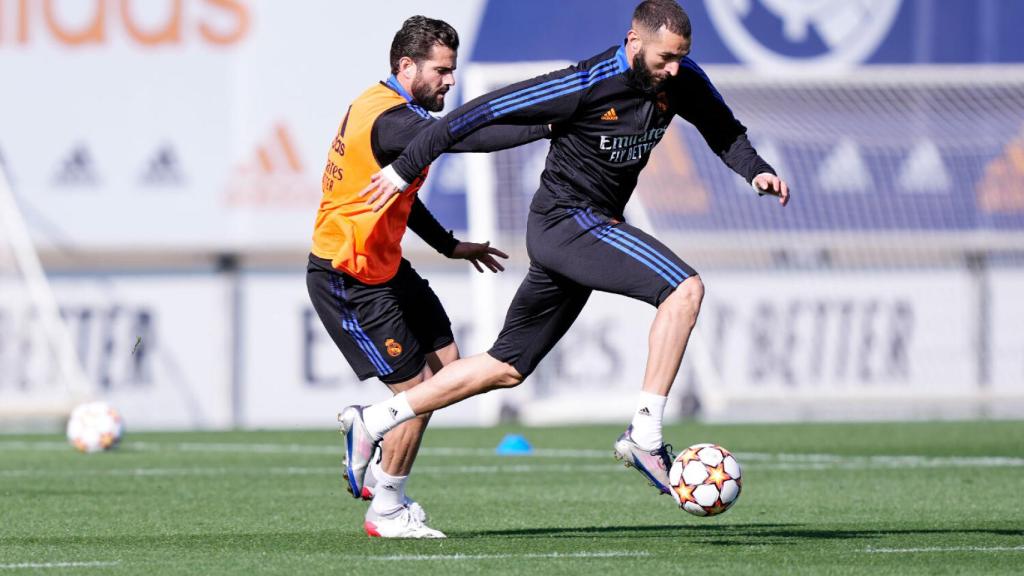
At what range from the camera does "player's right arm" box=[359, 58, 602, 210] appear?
23.0 ft

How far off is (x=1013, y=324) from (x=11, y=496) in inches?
496

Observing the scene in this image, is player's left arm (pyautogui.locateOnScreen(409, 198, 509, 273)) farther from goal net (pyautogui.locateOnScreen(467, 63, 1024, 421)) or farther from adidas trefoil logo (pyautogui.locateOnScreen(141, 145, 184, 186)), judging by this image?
adidas trefoil logo (pyautogui.locateOnScreen(141, 145, 184, 186))

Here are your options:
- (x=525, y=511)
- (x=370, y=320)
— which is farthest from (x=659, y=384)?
(x=525, y=511)

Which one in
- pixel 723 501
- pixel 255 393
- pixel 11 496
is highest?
pixel 723 501

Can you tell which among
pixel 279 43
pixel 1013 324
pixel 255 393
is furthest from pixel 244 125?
pixel 1013 324

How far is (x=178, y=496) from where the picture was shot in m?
9.41

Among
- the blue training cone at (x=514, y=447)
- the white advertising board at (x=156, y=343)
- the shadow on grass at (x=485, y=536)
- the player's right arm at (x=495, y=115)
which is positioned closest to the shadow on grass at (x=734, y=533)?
the shadow on grass at (x=485, y=536)

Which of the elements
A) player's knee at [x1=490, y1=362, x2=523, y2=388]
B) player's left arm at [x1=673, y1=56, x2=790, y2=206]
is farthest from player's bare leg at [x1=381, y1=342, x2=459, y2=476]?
player's left arm at [x1=673, y1=56, x2=790, y2=206]

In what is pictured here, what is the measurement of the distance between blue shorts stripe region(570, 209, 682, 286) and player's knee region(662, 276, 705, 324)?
4cm

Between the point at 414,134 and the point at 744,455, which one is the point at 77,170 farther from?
the point at 414,134

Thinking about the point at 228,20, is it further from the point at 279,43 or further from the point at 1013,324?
the point at 1013,324

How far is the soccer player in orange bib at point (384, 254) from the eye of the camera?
7.45 metres

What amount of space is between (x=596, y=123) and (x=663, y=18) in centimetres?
48

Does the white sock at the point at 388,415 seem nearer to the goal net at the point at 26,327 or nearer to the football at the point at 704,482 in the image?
the football at the point at 704,482
